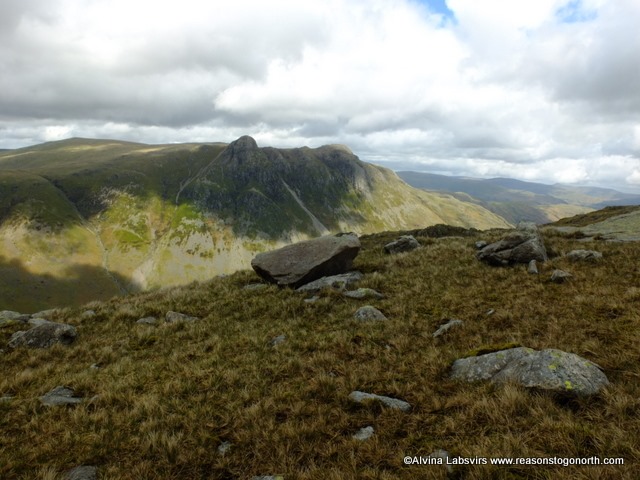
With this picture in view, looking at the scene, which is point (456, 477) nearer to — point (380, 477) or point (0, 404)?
point (380, 477)

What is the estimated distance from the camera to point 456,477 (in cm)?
523

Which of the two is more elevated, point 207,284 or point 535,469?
point 535,469

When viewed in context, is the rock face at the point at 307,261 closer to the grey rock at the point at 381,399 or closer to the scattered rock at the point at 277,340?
the scattered rock at the point at 277,340

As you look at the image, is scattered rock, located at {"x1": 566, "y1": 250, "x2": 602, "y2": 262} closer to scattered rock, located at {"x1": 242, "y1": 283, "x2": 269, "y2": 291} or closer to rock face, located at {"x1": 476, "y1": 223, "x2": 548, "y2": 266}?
rock face, located at {"x1": 476, "y1": 223, "x2": 548, "y2": 266}

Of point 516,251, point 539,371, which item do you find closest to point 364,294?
point 516,251

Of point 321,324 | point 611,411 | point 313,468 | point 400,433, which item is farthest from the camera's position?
point 321,324

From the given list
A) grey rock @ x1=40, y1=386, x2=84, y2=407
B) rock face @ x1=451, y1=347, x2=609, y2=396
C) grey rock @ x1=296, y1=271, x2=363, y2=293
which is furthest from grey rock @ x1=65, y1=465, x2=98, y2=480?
grey rock @ x1=296, y1=271, x2=363, y2=293

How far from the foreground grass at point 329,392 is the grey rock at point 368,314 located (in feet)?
1.46

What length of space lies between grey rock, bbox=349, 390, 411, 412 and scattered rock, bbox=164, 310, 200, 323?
1083 cm

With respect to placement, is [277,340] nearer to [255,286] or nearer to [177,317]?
[177,317]

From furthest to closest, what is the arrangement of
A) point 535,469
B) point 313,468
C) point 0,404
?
point 0,404
point 313,468
point 535,469

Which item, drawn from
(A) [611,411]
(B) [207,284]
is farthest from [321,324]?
(B) [207,284]

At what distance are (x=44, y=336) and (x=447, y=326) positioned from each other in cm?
1626

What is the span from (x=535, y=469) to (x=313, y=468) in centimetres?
334
